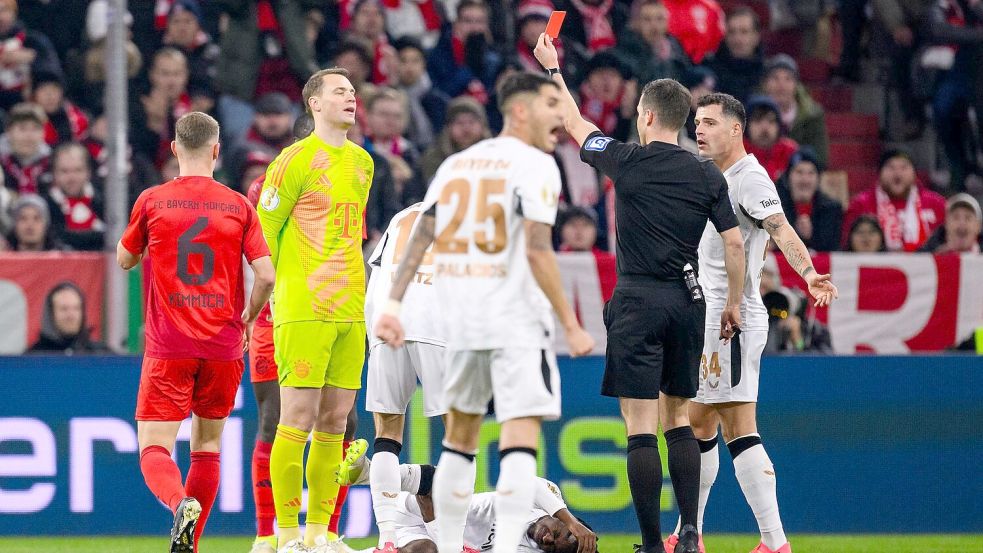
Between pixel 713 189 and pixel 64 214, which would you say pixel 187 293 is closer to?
pixel 713 189

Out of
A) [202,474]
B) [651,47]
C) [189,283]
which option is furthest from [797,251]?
[651,47]

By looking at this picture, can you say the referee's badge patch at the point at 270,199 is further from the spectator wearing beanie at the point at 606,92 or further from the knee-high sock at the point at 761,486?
the spectator wearing beanie at the point at 606,92

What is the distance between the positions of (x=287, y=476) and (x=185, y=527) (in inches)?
35.7

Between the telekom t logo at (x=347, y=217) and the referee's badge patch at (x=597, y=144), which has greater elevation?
the referee's badge patch at (x=597, y=144)

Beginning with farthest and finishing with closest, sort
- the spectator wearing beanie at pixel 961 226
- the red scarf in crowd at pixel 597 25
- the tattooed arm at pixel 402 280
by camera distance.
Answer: the red scarf in crowd at pixel 597 25, the spectator wearing beanie at pixel 961 226, the tattooed arm at pixel 402 280

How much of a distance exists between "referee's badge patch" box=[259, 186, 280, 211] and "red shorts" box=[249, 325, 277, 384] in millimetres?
985

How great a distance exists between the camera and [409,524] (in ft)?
26.9

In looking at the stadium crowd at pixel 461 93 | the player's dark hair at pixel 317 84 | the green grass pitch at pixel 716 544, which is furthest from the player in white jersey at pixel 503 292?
the stadium crowd at pixel 461 93

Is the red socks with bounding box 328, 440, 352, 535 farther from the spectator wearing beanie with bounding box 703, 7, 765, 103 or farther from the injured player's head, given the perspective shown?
the spectator wearing beanie with bounding box 703, 7, 765, 103

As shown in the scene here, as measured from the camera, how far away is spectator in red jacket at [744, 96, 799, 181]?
45.6ft

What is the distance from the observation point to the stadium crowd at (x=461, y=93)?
13.3 m

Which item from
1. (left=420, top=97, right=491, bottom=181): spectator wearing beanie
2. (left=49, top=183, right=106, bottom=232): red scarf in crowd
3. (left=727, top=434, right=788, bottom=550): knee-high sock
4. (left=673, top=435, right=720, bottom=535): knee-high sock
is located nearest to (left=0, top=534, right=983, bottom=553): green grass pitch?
(left=673, top=435, right=720, bottom=535): knee-high sock

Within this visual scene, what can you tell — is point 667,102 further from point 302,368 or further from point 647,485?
point 302,368

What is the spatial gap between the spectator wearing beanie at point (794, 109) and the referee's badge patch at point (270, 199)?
801 cm
